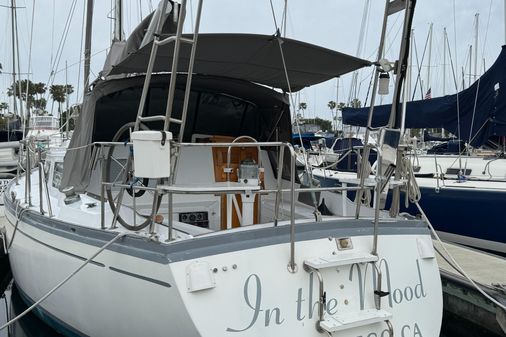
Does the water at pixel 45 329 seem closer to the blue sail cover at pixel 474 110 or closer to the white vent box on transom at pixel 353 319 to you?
the white vent box on transom at pixel 353 319

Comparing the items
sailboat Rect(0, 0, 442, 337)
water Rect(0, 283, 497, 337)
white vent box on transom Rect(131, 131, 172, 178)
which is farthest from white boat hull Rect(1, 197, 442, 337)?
water Rect(0, 283, 497, 337)

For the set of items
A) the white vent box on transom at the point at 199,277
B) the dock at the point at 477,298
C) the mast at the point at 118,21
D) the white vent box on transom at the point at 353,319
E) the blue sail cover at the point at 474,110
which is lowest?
the dock at the point at 477,298

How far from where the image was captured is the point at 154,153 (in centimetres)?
296

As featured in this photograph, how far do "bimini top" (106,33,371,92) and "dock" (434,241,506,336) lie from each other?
8.07 feet

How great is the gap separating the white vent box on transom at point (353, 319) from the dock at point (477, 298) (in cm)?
201

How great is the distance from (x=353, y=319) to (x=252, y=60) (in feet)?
8.55

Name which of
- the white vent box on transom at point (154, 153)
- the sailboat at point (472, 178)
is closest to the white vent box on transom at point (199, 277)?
the white vent box on transom at point (154, 153)

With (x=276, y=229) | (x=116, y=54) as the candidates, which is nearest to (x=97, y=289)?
(x=276, y=229)

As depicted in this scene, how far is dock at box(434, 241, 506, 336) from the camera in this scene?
483 centimetres

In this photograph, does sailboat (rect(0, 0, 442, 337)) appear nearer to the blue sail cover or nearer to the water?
the water

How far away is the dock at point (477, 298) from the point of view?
4832 mm

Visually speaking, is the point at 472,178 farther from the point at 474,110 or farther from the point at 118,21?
the point at 118,21

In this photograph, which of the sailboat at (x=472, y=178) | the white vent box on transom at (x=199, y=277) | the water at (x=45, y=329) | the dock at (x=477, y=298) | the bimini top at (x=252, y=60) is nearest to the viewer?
the white vent box on transom at (x=199, y=277)

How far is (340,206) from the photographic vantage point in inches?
208
